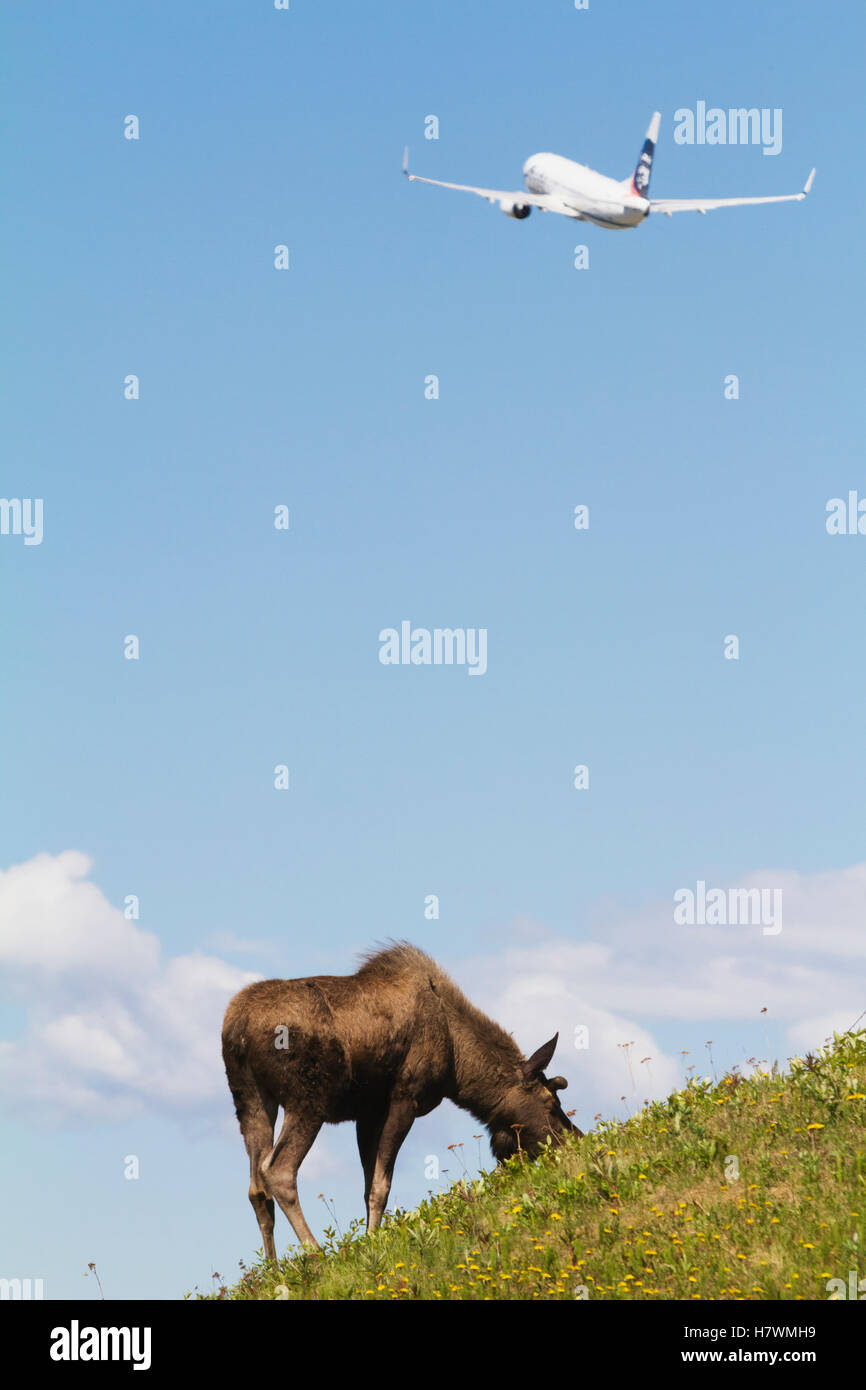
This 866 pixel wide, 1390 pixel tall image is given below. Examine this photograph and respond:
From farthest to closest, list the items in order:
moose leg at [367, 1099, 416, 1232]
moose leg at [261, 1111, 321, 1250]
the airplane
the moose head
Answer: the airplane
the moose head
moose leg at [367, 1099, 416, 1232]
moose leg at [261, 1111, 321, 1250]

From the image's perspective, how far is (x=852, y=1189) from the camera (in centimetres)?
1323

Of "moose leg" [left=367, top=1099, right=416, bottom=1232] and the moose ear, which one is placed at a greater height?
the moose ear

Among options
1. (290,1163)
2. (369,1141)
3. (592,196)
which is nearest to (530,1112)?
(369,1141)

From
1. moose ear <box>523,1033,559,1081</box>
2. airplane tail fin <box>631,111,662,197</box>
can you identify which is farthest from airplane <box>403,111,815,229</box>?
moose ear <box>523,1033,559,1081</box>

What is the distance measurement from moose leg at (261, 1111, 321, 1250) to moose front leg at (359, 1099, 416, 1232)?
1109 millimetres

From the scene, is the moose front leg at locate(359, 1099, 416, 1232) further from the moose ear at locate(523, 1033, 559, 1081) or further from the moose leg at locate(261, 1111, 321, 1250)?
the moose ear at locate(523, 1033, 559, 1081)

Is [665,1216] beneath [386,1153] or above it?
beneath

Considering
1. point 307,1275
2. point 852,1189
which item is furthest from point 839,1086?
point 307,1275

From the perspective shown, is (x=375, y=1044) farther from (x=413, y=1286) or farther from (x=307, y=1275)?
(x=413, y=1286)

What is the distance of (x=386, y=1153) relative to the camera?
18.4 meters

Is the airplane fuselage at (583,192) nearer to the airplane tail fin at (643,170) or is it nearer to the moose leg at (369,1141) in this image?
the airplane tail fin at (643,170)

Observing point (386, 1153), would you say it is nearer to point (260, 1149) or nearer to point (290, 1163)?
point (290, 1163)

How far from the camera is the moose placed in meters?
17.7

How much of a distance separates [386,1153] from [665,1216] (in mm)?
5512
